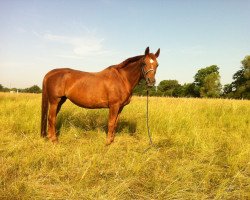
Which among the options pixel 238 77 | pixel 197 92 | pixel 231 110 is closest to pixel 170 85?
pixel 197 92

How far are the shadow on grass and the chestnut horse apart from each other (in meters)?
0.89

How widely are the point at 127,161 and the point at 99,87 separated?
7.21 feet

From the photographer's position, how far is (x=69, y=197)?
2.88 m

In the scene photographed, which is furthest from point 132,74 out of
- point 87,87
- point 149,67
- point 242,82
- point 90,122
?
point 242,82

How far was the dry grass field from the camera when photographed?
10.2ft

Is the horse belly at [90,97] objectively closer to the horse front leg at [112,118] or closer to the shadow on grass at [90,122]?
the horse front leg at [112,118]

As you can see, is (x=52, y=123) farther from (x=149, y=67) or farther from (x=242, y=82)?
(x=242, y=82)

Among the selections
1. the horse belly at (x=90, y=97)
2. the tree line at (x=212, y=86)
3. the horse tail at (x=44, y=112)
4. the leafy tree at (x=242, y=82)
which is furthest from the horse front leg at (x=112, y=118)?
the leafy tree at (x=242, y=82)

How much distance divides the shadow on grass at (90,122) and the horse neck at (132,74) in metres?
1.52

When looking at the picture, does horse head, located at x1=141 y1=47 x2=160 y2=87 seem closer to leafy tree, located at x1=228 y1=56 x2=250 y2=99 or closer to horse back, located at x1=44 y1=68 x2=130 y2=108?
horse back, located at x1=44 y1=68 x2=130 y2=108

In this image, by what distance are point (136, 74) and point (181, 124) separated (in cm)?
217

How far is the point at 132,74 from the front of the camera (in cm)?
575

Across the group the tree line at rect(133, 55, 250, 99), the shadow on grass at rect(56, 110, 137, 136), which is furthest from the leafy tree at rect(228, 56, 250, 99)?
the shadow on grass at rect(56, 110, 137, 136)

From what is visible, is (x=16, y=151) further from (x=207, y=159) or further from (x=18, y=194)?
(x=207, y=159)
